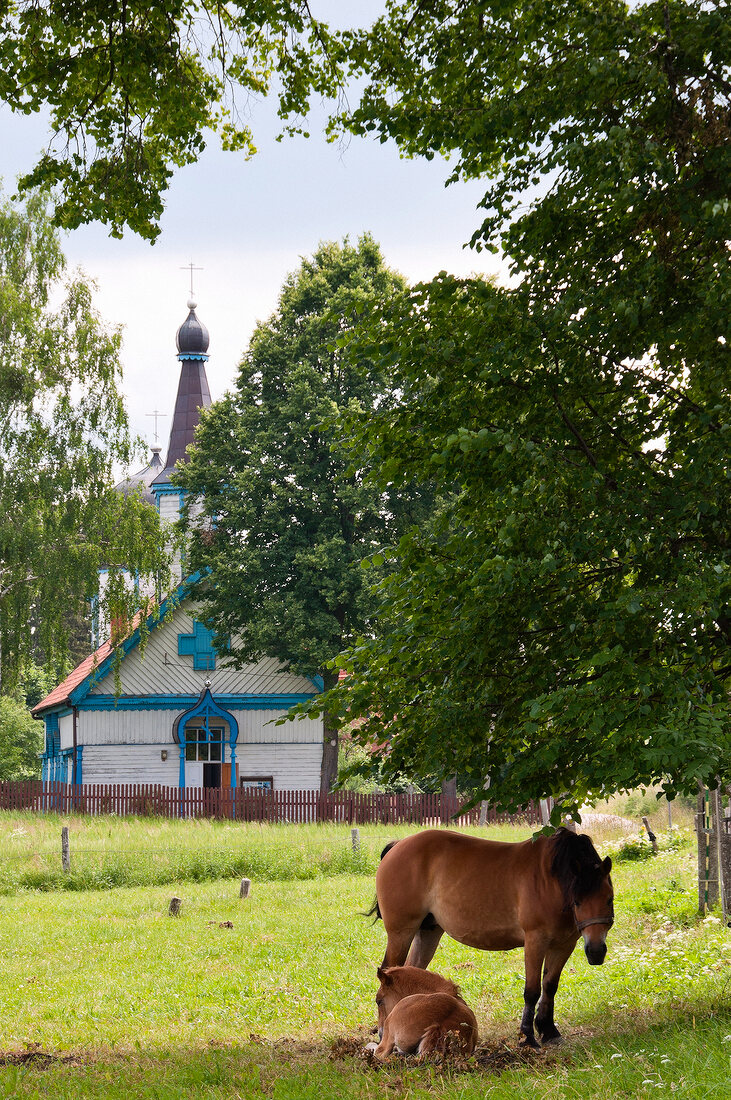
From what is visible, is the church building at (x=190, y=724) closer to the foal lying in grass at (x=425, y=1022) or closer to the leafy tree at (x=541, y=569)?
the leafy tree at (x=541, y=569)

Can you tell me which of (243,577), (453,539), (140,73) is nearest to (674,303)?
(453,539)

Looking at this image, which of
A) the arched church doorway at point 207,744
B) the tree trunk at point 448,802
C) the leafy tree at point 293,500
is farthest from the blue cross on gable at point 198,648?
the tree trunk at point 448,802

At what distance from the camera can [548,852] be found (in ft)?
23.0

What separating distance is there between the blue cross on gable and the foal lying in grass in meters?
32.0

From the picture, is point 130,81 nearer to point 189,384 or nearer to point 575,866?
point 575,866

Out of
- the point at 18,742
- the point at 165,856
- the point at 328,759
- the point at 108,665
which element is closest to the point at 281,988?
the point at 165,856

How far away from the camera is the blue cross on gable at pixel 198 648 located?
126 ft

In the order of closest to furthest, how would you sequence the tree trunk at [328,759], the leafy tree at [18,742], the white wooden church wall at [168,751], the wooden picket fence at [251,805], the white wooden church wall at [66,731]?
the wooden picket fence at [251,805] < the tree trunk at [328,759] < the white wooden church wall at [168,751] < the white wooden church wall at [66,731] < the leafy tree at [18,742]

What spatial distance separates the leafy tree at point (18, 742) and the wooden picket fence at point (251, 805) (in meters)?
13.3

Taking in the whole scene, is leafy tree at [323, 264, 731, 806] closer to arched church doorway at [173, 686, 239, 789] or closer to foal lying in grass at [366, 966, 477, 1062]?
foal lying in grass at [366, 966, 477, 1062]

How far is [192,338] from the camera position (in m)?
55.2

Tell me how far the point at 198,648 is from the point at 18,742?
50.6 ft

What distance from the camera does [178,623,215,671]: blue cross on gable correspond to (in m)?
38.5

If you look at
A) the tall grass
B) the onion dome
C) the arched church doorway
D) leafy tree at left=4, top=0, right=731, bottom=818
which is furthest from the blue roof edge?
leafy tree at left=4, top=0, right=731, bottom=818
